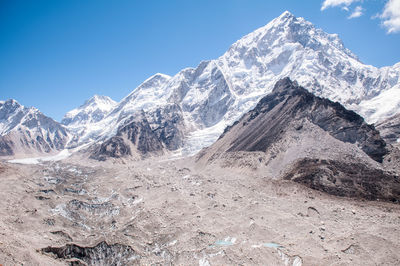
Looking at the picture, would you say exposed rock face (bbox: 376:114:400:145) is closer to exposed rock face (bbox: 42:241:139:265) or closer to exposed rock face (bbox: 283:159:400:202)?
exposed rock face (bbox: 283:159:400:202)

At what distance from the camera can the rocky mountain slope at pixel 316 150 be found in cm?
6681

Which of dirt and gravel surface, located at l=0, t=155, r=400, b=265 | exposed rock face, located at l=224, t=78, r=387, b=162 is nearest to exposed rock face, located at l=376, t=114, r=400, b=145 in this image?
exposed rock face, located at l=224, t=78, r=387, b=162

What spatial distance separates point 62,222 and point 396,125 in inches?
6146

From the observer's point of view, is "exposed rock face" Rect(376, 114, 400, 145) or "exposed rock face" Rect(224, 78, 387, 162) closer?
"exposed rock face" Rect(224, 78, 387, 162)

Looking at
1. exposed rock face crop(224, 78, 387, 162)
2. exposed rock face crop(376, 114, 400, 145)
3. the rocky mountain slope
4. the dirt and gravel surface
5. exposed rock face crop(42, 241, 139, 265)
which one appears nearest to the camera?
exposed rock face crop(42, 241, 139, 265)

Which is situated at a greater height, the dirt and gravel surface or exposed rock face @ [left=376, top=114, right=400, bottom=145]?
exposed rock face @ [left=376, top=114, right=400, bottom=145]

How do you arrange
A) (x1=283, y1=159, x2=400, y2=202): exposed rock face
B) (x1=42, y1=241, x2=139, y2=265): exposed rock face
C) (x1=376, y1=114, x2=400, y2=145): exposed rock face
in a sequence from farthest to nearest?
(x1=376, y1=114, x2=400, y2=145): exposed rock face → (x1=283, y1=159, x2=400, y2=202): exposed rock face → (x1=42, y1=241, x2=139, y2=265): exposed rock face

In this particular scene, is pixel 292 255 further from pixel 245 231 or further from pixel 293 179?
pixel 293 179

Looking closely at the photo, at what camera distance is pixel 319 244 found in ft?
139

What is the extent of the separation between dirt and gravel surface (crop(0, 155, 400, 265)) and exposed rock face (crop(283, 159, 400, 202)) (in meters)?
3.17

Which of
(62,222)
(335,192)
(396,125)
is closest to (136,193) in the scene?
(62,222)

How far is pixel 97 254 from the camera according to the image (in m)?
38.1

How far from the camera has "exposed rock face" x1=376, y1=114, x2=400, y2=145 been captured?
13540 cm

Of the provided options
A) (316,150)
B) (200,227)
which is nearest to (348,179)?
A: (316,150)
